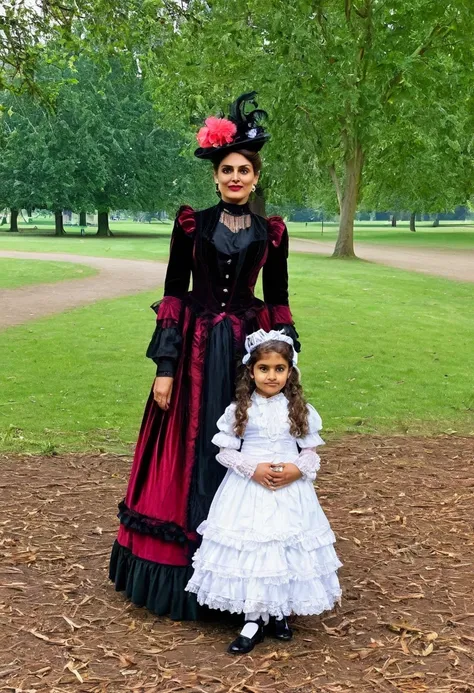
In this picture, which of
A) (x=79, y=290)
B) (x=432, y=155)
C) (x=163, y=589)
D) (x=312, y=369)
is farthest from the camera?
(x=432, y=155)

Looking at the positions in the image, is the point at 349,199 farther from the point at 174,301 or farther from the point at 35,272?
the point at 174,301

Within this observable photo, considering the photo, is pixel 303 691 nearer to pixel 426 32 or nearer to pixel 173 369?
pixel 173 369

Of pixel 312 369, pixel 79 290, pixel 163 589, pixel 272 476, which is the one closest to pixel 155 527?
pixel 163 589

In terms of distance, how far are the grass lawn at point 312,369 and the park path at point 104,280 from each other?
2.92 ft

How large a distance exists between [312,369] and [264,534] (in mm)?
7359

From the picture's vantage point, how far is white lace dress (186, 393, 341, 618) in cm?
359

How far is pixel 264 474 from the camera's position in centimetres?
365

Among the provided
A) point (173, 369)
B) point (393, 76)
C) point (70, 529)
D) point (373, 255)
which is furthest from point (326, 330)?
point (373, 255)

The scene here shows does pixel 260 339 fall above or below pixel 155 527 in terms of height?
above

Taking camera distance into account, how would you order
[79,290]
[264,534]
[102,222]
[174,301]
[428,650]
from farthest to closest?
[102,222]
[79,290]
[174,301]
[428,650]
[264,534]

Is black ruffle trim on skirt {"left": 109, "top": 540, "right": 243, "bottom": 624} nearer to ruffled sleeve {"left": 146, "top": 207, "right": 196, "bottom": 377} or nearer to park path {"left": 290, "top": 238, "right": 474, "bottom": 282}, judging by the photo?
ruffled sleeve {"left": 146, "top": 207, "right": 196, "bottom": 377}

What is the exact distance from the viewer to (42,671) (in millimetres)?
3455

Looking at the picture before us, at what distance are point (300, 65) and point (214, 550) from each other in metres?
15.9

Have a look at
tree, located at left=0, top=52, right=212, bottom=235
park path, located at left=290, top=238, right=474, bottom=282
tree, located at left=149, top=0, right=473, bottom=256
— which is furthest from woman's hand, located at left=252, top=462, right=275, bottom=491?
tree, located at left=0, top=52, right=212, bottom=235
